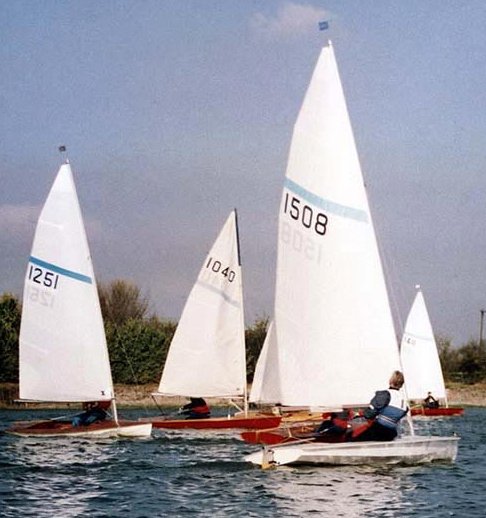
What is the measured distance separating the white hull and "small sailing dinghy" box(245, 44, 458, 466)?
478 millimetres

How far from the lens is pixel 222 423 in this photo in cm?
2830

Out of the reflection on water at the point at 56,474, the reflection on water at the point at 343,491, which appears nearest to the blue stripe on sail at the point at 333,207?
the reflection on water at the point at 343,491

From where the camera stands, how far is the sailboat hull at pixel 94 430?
82.3 ft

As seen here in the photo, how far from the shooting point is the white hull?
17453 mm

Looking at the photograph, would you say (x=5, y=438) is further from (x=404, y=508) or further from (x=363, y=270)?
(x=404, y=508)

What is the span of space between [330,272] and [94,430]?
359 inches

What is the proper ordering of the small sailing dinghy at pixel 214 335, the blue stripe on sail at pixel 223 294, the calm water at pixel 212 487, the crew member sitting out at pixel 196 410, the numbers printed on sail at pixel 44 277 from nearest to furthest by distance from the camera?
the calm water at pixel 212 487, the numbers printed on sail at pixel 44 277, the crew member sitting out at pixel 196 410, the small sailing dinghy at pixel 214 335, the blue stripe on sail at pixel 223 294

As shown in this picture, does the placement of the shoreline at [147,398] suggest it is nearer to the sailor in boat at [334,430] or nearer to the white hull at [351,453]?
the sailor in boat at [334,430]

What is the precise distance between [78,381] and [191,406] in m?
4.82

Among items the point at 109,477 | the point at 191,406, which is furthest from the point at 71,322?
the point at 109,477

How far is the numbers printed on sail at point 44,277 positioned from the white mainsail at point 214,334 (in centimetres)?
554

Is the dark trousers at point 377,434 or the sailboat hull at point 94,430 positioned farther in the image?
the sailboat hull at point 94,430

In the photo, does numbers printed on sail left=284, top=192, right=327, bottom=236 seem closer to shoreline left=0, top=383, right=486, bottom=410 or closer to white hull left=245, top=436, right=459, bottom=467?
white hull left=245, top=436, right=459, bottom=467

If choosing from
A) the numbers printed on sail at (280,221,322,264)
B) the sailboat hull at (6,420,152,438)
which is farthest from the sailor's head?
the sailboat hull at (6,420,152,438)
